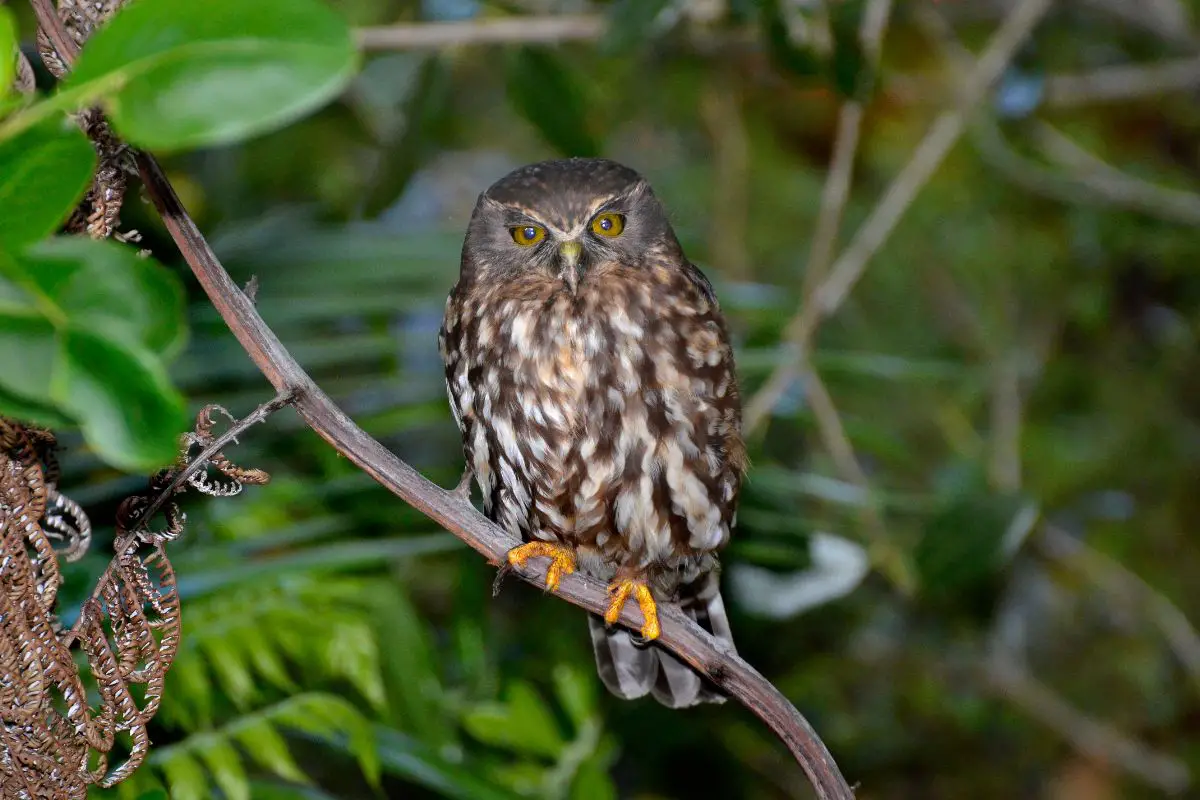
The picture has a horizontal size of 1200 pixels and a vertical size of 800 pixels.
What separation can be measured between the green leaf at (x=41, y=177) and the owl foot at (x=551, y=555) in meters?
1.49

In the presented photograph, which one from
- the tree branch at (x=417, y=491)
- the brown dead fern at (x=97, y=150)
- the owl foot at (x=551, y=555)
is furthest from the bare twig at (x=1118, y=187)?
Answer: the brown dead fern at (x=97, y=150)

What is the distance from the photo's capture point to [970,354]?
5.24 meters

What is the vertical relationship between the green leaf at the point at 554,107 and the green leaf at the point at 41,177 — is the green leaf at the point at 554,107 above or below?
below

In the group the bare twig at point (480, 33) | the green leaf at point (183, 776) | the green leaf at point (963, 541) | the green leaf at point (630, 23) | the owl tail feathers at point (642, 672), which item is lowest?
the owl tail feathers at point (642, 672)

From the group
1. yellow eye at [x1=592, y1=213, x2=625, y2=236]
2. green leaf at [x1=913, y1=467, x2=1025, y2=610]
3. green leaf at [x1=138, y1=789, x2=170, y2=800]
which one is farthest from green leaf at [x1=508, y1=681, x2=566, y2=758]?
green leaf at [x1=138, y1=789, x2=170, y2=800]

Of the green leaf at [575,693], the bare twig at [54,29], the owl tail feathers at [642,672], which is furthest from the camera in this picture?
the green leaf at [575,693]

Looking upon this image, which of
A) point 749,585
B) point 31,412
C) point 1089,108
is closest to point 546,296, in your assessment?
point 749,585

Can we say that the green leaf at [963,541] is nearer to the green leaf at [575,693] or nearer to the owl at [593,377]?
the owl at [593,377]

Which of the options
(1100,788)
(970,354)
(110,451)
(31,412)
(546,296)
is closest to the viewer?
(110,451)

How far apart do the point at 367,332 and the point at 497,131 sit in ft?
9.29

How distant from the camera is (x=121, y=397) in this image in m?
0.81

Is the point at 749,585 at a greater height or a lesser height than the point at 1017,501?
lesser

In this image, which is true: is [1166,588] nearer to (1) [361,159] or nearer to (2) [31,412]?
(1) [361,159]

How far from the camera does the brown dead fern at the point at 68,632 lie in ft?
4.93
